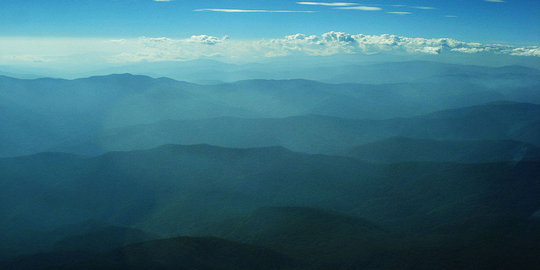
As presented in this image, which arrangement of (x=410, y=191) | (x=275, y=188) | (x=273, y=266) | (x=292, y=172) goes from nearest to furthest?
(x=273, y=266), (x=410, y=191), (x=275, y=188), (x=292, y=172)

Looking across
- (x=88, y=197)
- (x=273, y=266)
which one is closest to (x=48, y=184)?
(x=88, y=197)

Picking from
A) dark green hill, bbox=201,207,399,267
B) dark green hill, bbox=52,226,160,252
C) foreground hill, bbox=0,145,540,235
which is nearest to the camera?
dark green hill, bbox=201,207,399,267

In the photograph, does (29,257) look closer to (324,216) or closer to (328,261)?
(328,261)

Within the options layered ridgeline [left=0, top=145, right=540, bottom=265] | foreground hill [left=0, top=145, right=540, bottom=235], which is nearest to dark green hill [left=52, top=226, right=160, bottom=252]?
layered ridgeline [left=0, top=145, right=540, bottom=265]

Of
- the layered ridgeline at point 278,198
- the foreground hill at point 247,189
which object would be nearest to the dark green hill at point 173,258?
the layered ridgeline at point 278,198

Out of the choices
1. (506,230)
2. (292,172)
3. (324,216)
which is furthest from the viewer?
(292,172)

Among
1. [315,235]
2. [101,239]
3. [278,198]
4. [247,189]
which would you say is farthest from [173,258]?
[247,189]

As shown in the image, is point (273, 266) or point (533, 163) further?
point (533, 163)

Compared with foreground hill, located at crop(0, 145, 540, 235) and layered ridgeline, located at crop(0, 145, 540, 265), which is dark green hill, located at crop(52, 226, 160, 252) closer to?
layered ridgeline, located at crop(0, 145, 540, 265)

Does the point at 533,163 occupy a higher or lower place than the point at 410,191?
higher

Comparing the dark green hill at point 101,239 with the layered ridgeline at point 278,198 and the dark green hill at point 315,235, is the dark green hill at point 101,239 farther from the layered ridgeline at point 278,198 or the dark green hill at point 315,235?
the dark green hill at point 315,235
